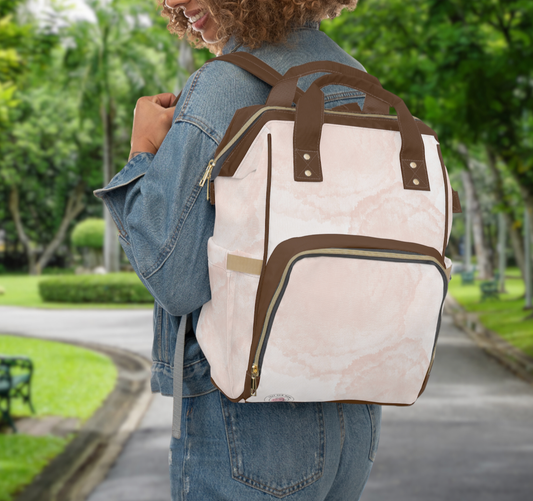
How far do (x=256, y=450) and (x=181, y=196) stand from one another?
470 millimetres

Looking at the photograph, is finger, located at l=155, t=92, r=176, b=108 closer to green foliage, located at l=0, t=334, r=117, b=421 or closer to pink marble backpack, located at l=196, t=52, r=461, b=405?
pink marble backpack, located at l=196, t=52, r=461, b=405

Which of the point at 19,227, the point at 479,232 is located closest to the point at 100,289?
the point at 479,232

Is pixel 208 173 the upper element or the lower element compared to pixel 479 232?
upper

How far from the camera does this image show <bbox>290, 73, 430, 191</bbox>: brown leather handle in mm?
1056

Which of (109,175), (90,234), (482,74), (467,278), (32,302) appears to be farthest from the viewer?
(90,234)

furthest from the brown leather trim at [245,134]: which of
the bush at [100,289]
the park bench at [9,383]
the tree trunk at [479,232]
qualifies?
the tree trunk at [479,232]

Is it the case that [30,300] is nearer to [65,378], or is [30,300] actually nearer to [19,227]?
[65,378]

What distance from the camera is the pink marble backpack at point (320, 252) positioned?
1.05 meters

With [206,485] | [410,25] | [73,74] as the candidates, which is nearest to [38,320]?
[73,74]

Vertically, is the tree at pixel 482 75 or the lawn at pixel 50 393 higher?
the tree at pixel 482 75

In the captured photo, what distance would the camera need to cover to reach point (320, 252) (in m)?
1.05

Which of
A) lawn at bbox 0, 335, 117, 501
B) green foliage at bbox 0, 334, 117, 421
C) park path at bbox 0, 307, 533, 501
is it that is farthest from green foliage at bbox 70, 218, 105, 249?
park path at bbox 0, 307, 533, 501

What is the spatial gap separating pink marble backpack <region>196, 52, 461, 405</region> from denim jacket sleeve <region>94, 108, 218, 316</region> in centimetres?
3

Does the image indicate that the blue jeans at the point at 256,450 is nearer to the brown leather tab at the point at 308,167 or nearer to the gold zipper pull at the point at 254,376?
the gold zipper pull at the point at 254,376
